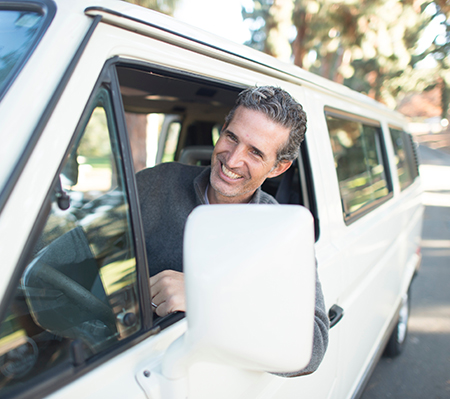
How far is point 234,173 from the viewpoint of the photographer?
5.33 ft

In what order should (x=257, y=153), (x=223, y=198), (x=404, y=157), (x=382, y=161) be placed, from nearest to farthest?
(x=257, y=153)
(x=223, y=198)
(x=382, y=161)
(x=404, y=157)

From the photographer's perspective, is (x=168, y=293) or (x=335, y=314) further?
(x=335, y=314)

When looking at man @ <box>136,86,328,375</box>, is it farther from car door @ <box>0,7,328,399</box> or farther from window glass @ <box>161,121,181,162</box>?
window glass @ <box>161,121,181,162</box>

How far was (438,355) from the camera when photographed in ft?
11.4

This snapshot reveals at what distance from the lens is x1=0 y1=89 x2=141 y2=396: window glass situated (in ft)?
2.60

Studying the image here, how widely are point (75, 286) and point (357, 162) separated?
6.80 ft

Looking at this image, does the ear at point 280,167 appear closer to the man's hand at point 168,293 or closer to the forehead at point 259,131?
the forehead at point 259,131

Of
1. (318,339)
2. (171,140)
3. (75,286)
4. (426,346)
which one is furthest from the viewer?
(426,346)

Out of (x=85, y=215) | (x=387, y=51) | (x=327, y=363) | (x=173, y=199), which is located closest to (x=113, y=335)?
(x=85, y=215)

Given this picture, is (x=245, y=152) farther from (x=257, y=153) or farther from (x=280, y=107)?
(x=280, y=107)

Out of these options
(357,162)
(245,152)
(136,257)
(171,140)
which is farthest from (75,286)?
(171,140)

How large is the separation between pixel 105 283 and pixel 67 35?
0.63 metres

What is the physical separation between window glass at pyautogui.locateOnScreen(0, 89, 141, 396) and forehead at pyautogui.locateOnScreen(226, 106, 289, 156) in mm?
642

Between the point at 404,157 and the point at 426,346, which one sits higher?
the point at 404,157
